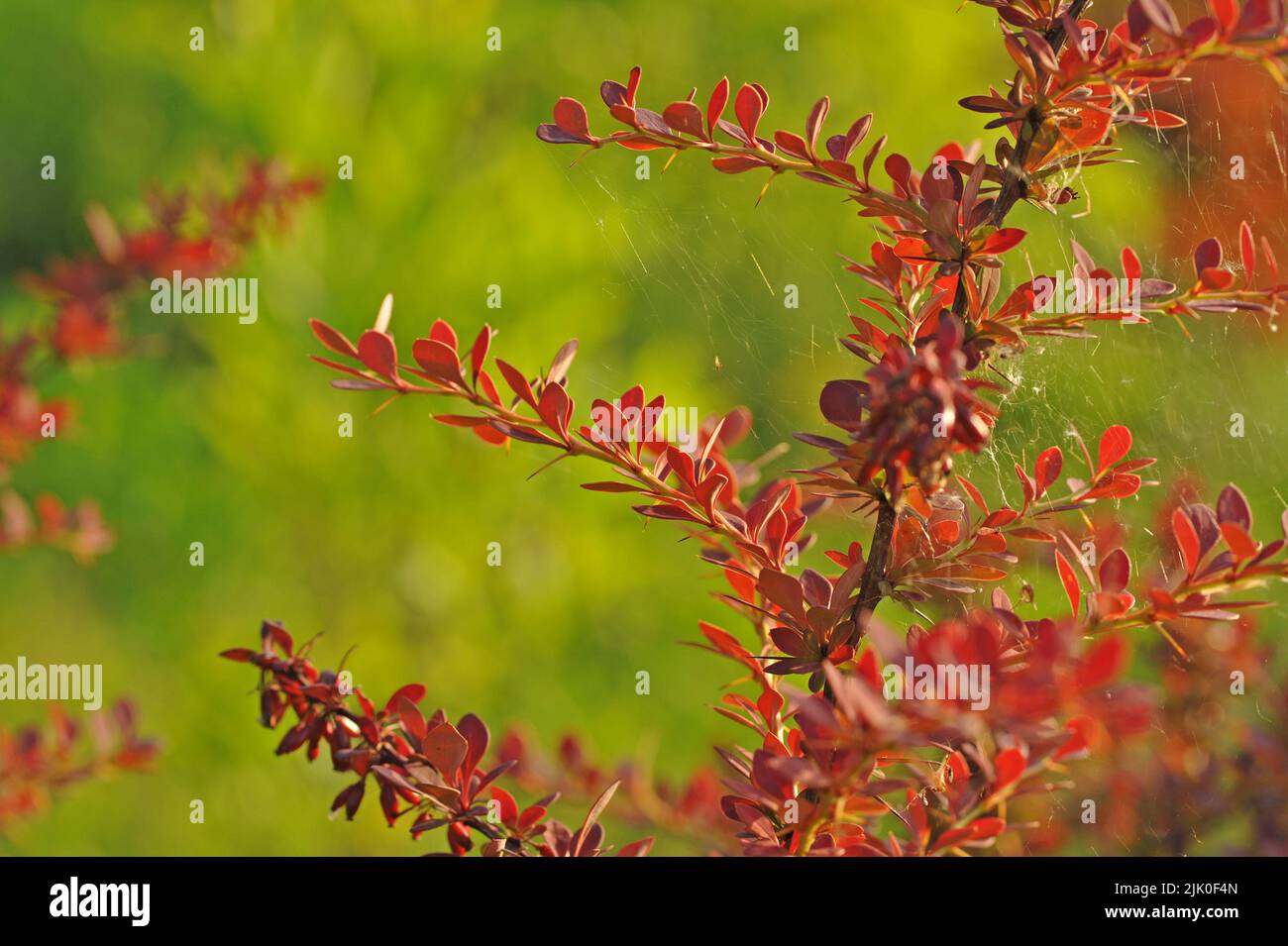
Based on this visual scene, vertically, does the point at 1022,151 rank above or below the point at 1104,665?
above

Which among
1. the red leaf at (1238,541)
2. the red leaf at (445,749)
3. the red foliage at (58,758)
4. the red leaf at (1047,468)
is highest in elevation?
the red leaf at (1047,468)

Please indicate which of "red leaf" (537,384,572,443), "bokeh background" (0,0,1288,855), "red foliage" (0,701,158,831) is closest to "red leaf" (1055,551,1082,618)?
"red leaf" (537,384,572,443)

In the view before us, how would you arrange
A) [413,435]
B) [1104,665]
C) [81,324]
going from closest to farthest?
[1104,665], [81,324], [413,435]

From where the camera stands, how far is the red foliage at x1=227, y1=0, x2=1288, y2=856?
1.30 feet

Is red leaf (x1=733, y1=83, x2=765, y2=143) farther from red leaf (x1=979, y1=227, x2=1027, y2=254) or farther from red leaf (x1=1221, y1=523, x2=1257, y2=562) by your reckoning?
red leaf (x1=1221, y1=523, x2=1257, y2=562)

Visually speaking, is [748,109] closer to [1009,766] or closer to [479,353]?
[479,353]

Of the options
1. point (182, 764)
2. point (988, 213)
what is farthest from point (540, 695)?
point (988, 213)

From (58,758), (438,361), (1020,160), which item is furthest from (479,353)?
(58,758)

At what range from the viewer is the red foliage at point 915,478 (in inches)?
15.6

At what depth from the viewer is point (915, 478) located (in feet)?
1.39

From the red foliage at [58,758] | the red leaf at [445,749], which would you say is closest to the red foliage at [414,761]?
the red leaf at [445,749]

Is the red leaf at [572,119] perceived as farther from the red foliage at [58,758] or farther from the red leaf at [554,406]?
the red foliage at [58,758]

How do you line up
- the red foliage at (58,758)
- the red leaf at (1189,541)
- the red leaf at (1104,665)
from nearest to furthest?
the red leaf at (1104,665) → the red leaf at (1189,541) → the red foliage at (58,758)

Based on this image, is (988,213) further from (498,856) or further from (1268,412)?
(1268,412)
